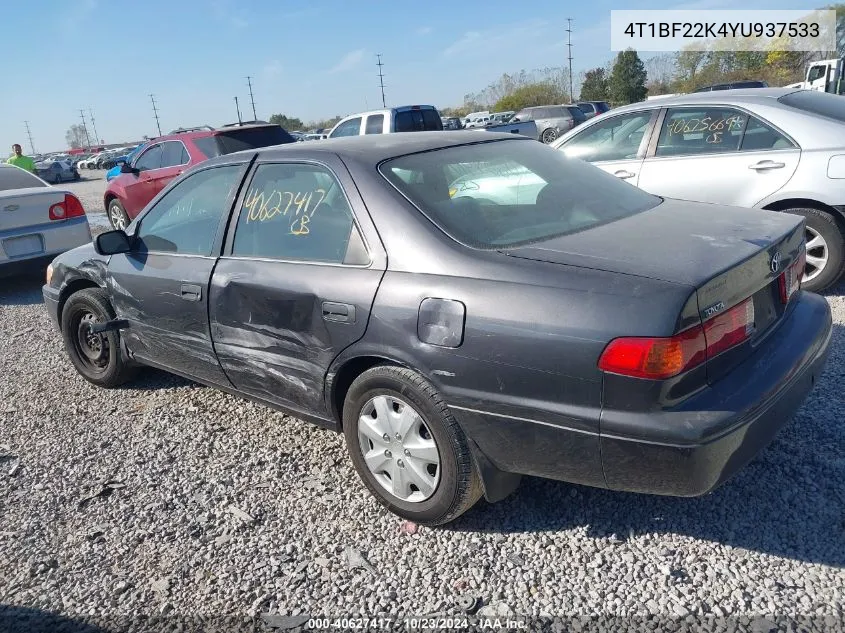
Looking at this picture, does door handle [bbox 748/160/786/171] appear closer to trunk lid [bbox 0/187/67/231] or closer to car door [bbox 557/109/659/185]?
car door [bbox 557/109/659/185]

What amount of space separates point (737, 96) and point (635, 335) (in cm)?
426

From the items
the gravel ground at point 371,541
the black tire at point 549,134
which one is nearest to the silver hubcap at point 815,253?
the gravel ground at point 371,541

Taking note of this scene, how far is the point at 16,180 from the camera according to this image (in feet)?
26.4

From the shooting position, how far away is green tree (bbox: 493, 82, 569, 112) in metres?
69.8

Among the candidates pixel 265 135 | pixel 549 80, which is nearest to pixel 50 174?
pixel 265 135

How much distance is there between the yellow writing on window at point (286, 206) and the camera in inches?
122

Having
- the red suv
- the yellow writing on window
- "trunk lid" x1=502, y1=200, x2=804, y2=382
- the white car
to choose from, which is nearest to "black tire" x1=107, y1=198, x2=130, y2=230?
the red suv

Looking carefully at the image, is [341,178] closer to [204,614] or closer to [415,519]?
[415,519]

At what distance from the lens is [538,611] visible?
2309 mm

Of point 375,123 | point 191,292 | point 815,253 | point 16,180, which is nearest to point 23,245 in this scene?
point 16,180

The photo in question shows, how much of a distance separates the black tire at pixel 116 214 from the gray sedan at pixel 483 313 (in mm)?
8436

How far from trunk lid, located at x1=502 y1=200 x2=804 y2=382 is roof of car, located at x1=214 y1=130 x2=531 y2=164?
90 cm

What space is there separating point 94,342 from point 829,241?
5.30m

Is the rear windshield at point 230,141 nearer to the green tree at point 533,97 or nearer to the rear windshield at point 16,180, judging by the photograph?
the rear windshield at point 16,180
